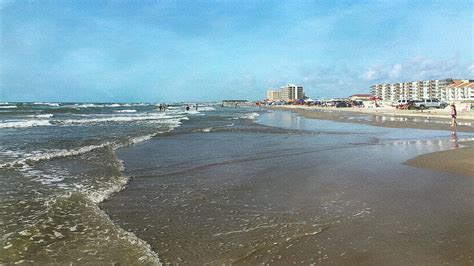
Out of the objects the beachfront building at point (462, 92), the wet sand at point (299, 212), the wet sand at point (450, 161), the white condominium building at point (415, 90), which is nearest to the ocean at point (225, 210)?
the wet sand at point (299, 212)

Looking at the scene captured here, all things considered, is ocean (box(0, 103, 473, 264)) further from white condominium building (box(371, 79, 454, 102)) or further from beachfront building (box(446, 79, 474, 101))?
white condominium building (box(371, 79, 454, 102))

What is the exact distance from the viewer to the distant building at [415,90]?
13079 centimetres

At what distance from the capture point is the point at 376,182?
876 cm

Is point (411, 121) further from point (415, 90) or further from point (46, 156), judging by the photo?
point (415, 90)

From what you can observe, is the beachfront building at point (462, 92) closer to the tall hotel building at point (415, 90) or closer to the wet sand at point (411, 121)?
A: the tall hotel building at point (415, 90)

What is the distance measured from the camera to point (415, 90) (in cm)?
14762

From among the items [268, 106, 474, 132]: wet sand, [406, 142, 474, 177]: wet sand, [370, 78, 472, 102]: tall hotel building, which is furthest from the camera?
[370, 78, 472, 102]: tall hotel building

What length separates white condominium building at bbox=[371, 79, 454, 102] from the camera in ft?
430

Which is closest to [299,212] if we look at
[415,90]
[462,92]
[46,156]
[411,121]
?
[46,156]

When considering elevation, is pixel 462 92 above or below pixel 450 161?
above

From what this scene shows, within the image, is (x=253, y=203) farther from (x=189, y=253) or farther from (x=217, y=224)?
(x=189, y=253)

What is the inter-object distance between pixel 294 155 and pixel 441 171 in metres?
4.94

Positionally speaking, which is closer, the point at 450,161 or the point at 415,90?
the point at 450,161

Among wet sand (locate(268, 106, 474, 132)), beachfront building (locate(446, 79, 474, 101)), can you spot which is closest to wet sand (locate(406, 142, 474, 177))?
wet sand (locate(268, 106, 474, 132))
